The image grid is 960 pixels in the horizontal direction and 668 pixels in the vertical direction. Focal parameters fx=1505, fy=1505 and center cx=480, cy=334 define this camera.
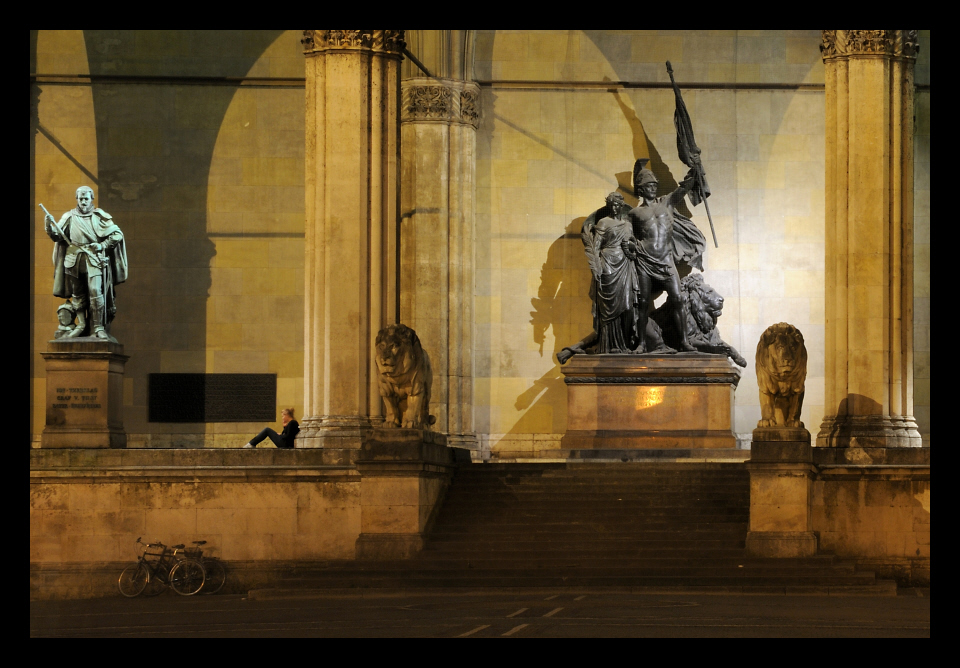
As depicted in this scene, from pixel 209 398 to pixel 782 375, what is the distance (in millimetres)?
12240

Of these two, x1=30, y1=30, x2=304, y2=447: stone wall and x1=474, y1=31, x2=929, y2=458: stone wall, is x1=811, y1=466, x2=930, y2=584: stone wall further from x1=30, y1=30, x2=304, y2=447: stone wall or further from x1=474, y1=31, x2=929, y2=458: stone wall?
x1=30, y1=30, x2=304, y2=447: stone wall

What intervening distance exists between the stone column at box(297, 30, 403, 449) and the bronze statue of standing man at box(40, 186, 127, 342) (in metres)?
2.88

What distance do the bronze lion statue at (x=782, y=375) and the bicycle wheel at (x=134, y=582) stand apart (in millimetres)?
8310

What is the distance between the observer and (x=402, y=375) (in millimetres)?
19797

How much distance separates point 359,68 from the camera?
21.6m

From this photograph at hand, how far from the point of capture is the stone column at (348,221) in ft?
70.1

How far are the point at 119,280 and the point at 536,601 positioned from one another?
27.9 ft

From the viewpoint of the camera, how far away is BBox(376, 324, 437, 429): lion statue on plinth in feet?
64.9

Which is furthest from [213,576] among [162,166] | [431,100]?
[431,100]

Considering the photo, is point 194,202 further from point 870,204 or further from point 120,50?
point 870,204

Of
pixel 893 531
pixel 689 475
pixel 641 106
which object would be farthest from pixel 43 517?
pixel 641 106

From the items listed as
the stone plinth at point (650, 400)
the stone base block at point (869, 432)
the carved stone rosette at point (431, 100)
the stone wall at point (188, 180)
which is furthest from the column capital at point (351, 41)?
the stone base block at point (869, 432)

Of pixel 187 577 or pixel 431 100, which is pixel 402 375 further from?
pixel 431 100

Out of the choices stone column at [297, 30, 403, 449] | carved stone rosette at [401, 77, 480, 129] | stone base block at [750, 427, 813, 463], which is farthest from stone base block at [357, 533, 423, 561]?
carved stone rosette at [401, 77, 480, 129]
